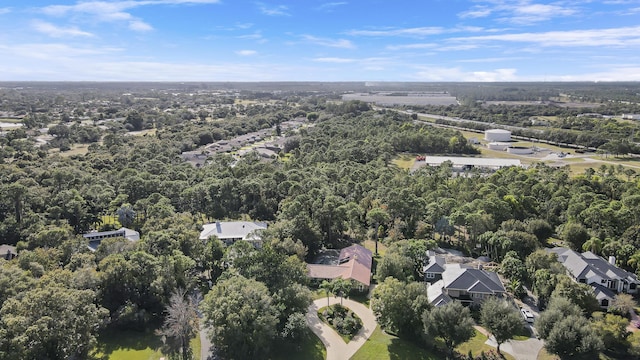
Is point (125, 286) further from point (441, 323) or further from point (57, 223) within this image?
point (441, 323)

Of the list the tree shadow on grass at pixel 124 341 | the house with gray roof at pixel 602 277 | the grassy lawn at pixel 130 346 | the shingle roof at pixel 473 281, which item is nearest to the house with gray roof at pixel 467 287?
the shingle roof at pixel 473 281

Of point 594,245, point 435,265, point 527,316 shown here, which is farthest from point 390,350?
point 594,245

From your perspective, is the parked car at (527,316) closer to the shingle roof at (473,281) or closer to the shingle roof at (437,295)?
the shingle roof at (473,281)

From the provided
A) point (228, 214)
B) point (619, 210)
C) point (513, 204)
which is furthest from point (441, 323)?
point (228, 214)

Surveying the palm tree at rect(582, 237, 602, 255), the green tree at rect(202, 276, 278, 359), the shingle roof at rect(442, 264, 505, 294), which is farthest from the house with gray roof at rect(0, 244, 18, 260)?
the palm tree at rect(582, 237, 602, 255)

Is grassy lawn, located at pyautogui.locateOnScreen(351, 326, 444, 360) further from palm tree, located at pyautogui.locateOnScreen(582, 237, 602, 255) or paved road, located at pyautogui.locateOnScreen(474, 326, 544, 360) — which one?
palm tree, located at pyautogui.locateOnScreen(582, 237, 602, 255)

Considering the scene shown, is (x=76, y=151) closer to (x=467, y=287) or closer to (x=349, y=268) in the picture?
(x=349, y=268)
